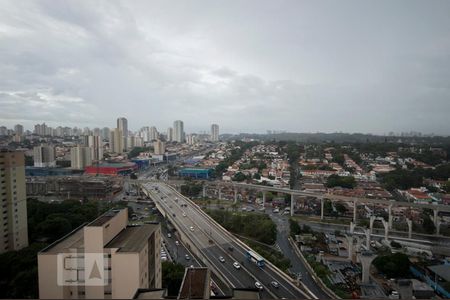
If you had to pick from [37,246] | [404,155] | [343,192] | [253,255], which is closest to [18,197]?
[37,246]

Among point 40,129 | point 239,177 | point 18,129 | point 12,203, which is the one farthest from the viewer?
point 40,129

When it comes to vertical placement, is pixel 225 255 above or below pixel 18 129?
below

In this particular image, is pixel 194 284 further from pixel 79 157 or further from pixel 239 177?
Result: pixel 79 157

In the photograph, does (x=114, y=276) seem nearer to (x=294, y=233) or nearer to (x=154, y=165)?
(x=294, y=233)

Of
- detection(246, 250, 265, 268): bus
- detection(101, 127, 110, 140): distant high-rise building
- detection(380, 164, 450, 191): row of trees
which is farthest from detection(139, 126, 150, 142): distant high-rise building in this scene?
detection(246, 250, 265, 268): bus

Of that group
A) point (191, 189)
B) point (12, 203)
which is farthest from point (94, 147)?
point (12, 203)
